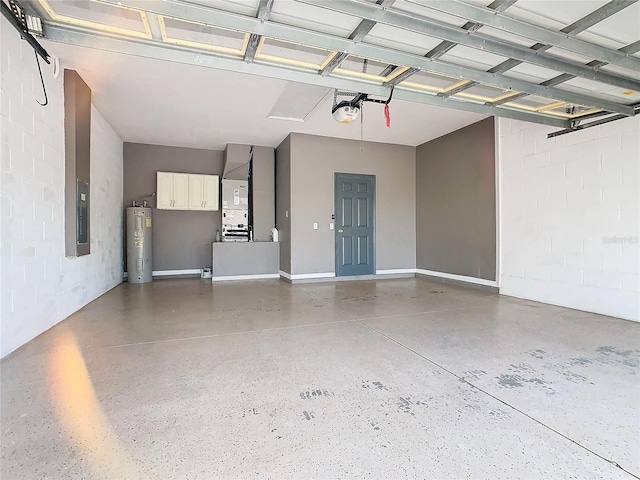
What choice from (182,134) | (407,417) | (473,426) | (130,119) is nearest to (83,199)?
(130,119)

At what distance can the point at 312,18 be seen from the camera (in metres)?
2.36

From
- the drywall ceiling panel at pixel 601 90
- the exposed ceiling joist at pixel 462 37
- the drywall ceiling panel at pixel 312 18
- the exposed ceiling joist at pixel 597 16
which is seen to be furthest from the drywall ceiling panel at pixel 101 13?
the drywall ceiling panel at pixel 601 90

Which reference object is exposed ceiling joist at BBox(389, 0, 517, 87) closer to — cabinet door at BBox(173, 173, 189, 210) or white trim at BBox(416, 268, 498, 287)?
white trim at BBox(416, 268, 498, 287)

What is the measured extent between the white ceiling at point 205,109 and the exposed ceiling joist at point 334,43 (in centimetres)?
185

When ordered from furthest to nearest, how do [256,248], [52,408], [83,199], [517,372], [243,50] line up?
[256,248] < [83,199] < [243,50] < [517,372] < [52,408]

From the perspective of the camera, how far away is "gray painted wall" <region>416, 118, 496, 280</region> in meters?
5.69

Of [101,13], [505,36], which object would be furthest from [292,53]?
[505,36]

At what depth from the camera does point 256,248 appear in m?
7.44

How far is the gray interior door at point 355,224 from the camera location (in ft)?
23.3

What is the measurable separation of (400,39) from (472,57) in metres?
→ 0.74

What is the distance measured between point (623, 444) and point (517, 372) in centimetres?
84

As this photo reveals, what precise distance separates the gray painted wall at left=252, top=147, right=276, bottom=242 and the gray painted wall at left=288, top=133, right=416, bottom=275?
38 cm

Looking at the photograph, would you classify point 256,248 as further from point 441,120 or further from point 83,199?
point 441,120

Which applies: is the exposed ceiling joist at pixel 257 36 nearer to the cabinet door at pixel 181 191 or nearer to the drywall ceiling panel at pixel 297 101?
the drywall ceiling panel at pixel 297 101
